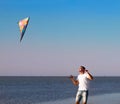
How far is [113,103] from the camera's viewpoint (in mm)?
22016

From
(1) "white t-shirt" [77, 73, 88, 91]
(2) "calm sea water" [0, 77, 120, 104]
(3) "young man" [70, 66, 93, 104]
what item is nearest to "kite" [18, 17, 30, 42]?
(3) "young man" [70, 66, 93, 104]

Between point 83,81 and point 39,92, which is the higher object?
point 39,92

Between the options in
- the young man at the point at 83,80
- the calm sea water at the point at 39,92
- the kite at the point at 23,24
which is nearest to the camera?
the kite at the point at 23,24

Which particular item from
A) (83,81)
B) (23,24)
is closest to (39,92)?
(83,81)

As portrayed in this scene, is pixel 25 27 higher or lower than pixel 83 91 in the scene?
higher

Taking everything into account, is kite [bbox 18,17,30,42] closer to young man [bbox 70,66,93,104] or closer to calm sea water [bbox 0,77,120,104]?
young man [bbox 70,66,93,104]

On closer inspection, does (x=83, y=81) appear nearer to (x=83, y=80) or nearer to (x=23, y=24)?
(x=83, y=80)

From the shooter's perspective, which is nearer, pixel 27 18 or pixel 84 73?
pixel 27 18

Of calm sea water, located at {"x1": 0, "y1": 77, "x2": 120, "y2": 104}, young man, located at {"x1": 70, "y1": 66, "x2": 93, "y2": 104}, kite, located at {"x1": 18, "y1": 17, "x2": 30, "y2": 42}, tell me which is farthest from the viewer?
calm sea water, located at {"x1": 0, "y1": 77, "x2": 120, "y2": 104}

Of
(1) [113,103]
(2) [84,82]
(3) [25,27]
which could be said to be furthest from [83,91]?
(1) [113,103]

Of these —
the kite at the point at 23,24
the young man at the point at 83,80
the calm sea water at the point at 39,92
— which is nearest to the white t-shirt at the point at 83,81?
the young man at the point at 83,80

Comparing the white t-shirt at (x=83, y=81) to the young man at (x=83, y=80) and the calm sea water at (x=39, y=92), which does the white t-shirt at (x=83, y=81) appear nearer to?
the young man at (x=83, y=80)

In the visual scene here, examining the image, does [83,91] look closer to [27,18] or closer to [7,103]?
[27,18]

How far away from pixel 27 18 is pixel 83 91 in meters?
3.65
